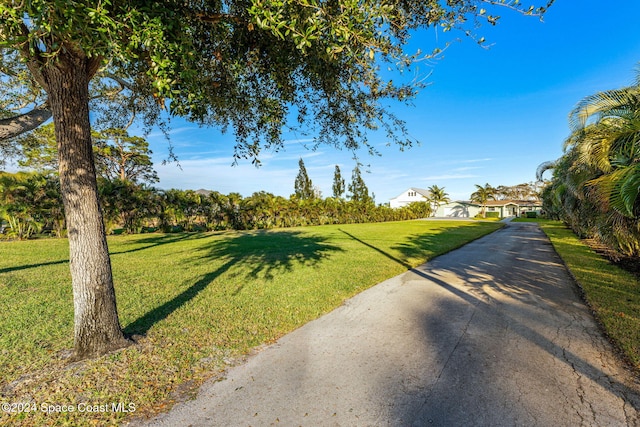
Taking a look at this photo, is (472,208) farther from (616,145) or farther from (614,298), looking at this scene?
(614,298)

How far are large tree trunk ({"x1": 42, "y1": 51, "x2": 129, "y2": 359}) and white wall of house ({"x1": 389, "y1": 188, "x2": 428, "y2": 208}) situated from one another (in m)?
69.6

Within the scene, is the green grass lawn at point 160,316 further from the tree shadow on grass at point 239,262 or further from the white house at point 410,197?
the white house at point 410,197

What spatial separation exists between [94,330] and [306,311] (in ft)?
9.42

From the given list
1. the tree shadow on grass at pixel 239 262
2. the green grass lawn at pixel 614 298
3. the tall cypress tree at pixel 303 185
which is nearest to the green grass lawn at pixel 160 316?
the tree shadow on grass at pixel 239 262

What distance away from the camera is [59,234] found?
51.6 feet

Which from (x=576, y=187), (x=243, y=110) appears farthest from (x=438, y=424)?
(x=576, y=187)

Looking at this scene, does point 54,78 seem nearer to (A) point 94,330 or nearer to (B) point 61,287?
(A) point 94,330

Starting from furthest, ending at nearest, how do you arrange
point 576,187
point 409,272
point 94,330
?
point 576,187, point 409,272, point 94,330

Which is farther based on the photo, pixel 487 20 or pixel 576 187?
pixel 576 187

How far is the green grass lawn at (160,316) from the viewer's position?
9.13 feet

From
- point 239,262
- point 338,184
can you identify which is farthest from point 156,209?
point 338,184

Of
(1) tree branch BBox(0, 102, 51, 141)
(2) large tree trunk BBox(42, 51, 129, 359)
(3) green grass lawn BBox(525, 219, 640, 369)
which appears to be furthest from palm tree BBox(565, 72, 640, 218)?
(1) tree branch BBox(0, 102, 51, 141)

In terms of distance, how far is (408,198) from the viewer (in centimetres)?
7094

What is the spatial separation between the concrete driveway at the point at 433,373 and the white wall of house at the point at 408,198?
67249 millimetres
